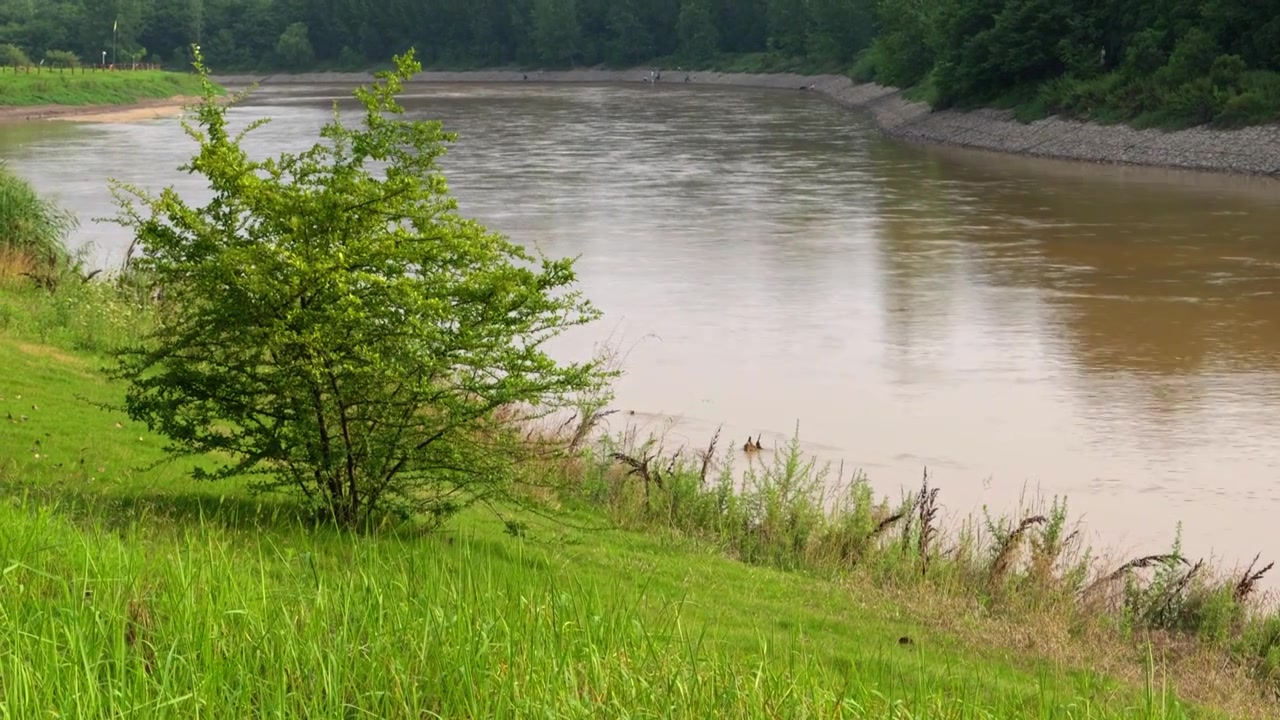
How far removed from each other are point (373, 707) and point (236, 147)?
5.59 meters

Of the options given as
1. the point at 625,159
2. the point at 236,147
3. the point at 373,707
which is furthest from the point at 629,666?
the point at 625,159

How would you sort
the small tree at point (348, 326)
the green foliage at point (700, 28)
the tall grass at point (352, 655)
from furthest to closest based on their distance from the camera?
the green foliage at point (700, 28), the small tree at point (348, 326), the tall grass at point (352, 655)

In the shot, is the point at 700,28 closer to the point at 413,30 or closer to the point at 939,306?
the point at 413,30

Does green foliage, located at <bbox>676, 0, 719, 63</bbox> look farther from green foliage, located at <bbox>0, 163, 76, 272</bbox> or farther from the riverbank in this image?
green foliage, located at <bbox>0, 163, 76, 272</bbox>

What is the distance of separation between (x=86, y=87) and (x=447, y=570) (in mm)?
90413

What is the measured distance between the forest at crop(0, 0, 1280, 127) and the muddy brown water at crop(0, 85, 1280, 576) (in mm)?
5592

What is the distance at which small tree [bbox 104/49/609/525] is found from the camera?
9539mm

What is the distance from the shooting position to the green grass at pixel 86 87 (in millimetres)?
84125

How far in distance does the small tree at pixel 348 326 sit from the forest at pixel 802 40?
4362 cm

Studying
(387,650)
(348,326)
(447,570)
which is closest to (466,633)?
(387,650)

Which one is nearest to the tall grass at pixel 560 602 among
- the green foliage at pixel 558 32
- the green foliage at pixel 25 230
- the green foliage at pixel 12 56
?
the green foliage at pixel 25 230

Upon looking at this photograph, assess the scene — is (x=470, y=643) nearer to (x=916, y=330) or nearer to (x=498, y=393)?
(x=498, y=393)

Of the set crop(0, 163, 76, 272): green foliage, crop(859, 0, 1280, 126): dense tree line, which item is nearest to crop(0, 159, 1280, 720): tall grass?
crop(0, 163, 76, 272): green foliage

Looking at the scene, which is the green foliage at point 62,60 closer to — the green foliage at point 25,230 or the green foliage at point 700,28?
the green foliage at point 700,28
